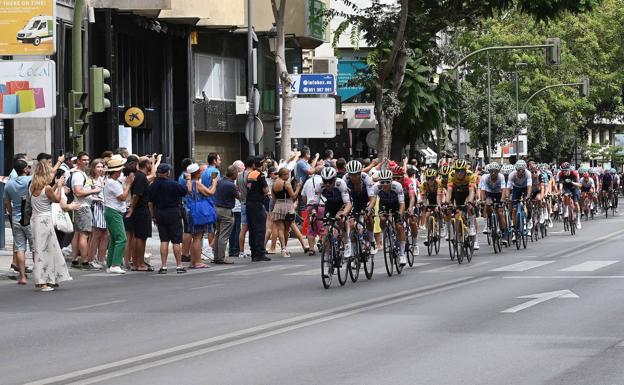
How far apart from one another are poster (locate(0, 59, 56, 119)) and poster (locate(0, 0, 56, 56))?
1.67 feet

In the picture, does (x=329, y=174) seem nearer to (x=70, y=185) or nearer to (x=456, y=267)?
(x=456, y=267)

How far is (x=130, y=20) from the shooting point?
4231cm

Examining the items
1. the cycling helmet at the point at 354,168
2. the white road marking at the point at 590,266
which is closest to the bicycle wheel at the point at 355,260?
the cycling helmet at the point at 354,168

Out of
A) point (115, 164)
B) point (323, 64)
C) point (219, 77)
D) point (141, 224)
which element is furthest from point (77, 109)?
point (323, 64)

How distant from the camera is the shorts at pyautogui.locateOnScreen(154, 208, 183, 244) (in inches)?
930

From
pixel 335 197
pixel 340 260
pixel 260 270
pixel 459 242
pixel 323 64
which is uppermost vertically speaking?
pixel 323 64

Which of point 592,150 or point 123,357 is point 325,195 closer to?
point 123,357

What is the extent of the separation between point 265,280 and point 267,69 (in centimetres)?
3011

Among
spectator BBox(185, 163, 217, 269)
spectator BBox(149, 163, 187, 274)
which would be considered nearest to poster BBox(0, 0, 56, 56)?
spectator BBox(185, 163, 217, 269)

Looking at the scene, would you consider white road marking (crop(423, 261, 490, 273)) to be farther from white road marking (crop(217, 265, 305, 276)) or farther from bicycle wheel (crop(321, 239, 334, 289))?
bicycle wheel (crop(321, 239, 334, 289))

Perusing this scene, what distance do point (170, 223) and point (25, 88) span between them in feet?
12.6

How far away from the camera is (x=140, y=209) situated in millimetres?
23969

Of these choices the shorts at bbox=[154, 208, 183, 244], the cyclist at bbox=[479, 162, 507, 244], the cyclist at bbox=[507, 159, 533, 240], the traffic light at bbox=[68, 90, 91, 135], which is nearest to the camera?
the shorts at bbox=[154, 208, 183, 244]

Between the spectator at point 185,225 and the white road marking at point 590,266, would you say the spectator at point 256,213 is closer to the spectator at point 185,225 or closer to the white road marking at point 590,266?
the spectator at point 185,225
